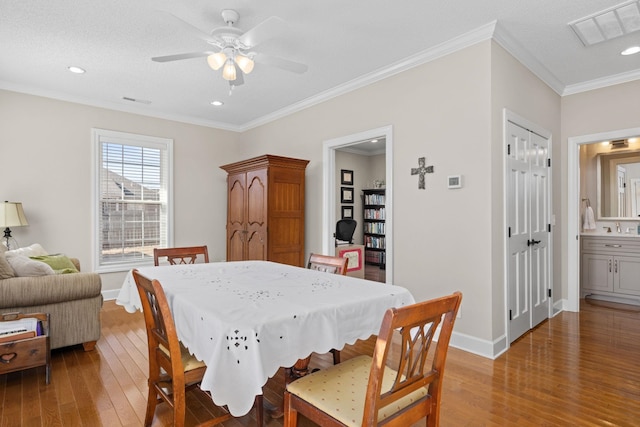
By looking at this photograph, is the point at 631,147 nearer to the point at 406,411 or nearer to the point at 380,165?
the point at 380,165

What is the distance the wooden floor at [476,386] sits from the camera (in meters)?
2.02

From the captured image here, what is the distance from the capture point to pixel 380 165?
25.7 ft

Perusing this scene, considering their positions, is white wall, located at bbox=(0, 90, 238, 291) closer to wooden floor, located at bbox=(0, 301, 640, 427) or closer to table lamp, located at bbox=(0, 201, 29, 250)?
table lamp, located at bbox=(0, 201, 29, 250)

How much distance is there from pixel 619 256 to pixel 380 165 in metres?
4.47

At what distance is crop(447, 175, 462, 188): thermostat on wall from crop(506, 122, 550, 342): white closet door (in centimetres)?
45

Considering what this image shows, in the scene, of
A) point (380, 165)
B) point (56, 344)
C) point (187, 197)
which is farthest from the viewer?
point (380, 165)

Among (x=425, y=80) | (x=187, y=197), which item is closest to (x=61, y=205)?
(x=187, y=197)

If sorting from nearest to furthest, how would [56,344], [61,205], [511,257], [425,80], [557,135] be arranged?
[56,344] → [511,257] → [425,80] → [557,135] → [61,205]

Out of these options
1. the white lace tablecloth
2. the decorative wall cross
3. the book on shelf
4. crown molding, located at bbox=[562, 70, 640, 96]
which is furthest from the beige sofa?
crown molding, located at bbox=[562, 70, 640, 96]

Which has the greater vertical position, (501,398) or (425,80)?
(425,80)

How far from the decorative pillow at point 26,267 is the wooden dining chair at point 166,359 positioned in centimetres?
168

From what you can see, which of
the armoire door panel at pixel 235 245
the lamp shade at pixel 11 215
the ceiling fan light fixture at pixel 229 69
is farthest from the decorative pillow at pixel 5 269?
the armoire door panel at pixel 235 245

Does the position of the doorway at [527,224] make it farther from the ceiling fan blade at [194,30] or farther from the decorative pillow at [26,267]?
the decorative pillow at [26,267]

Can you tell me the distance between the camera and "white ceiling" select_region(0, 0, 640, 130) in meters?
2.61
